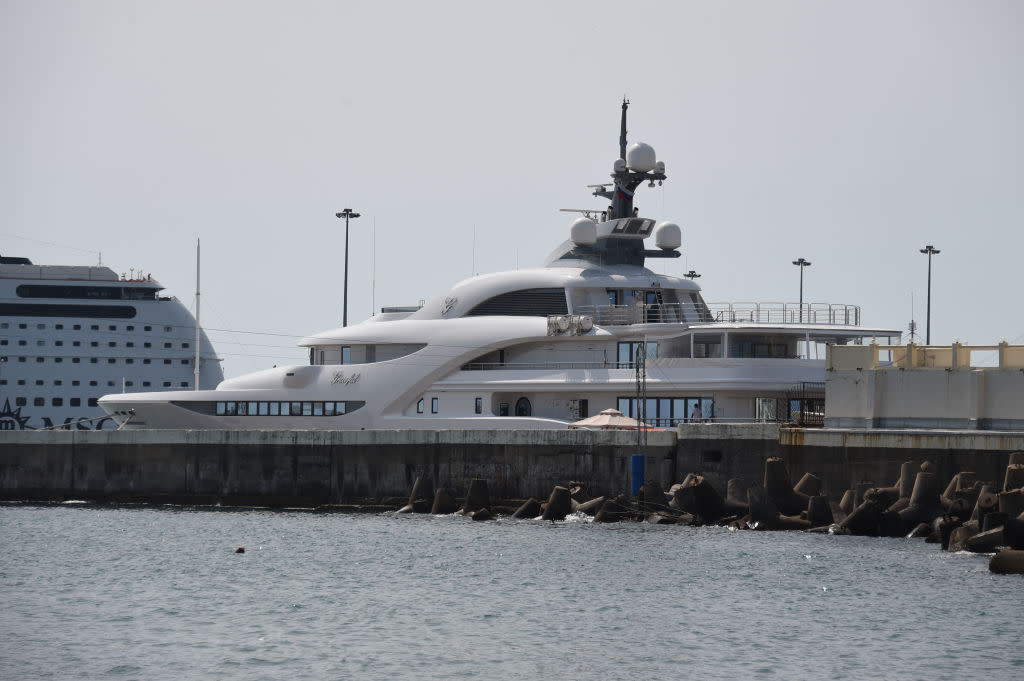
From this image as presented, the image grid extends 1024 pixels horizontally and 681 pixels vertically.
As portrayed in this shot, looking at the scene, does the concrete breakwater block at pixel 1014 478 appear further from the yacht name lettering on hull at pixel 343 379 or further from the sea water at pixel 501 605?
the yacht name lettering on hull at pixel 343 379

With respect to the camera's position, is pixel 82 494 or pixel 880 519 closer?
pixel 880 519

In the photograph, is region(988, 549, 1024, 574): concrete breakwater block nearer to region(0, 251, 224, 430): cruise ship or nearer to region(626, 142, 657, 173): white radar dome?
region(626, 142, 657, 173): white radar dome

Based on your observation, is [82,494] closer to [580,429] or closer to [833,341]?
[580,429]

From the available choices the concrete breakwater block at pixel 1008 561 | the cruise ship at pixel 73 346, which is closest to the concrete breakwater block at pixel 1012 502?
the concrete breakwater block at pixel 1008 561

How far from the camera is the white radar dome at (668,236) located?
5909cm

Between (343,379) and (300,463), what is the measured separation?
443cm

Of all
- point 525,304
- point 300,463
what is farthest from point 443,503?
point 525,304

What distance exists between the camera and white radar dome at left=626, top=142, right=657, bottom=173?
5938 centimetres

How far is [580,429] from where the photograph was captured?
48.0m

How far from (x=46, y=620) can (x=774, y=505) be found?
19880 mm

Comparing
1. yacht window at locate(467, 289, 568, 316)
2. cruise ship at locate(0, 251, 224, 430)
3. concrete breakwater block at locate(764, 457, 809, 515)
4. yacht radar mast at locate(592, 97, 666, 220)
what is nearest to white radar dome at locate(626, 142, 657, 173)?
yacht radar mast at locate(592, 97, 666, 220)

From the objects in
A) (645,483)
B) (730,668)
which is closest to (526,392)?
(645,483)

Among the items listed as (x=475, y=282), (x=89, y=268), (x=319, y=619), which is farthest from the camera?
(x=89, y=268)

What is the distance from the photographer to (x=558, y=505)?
4594 cm
